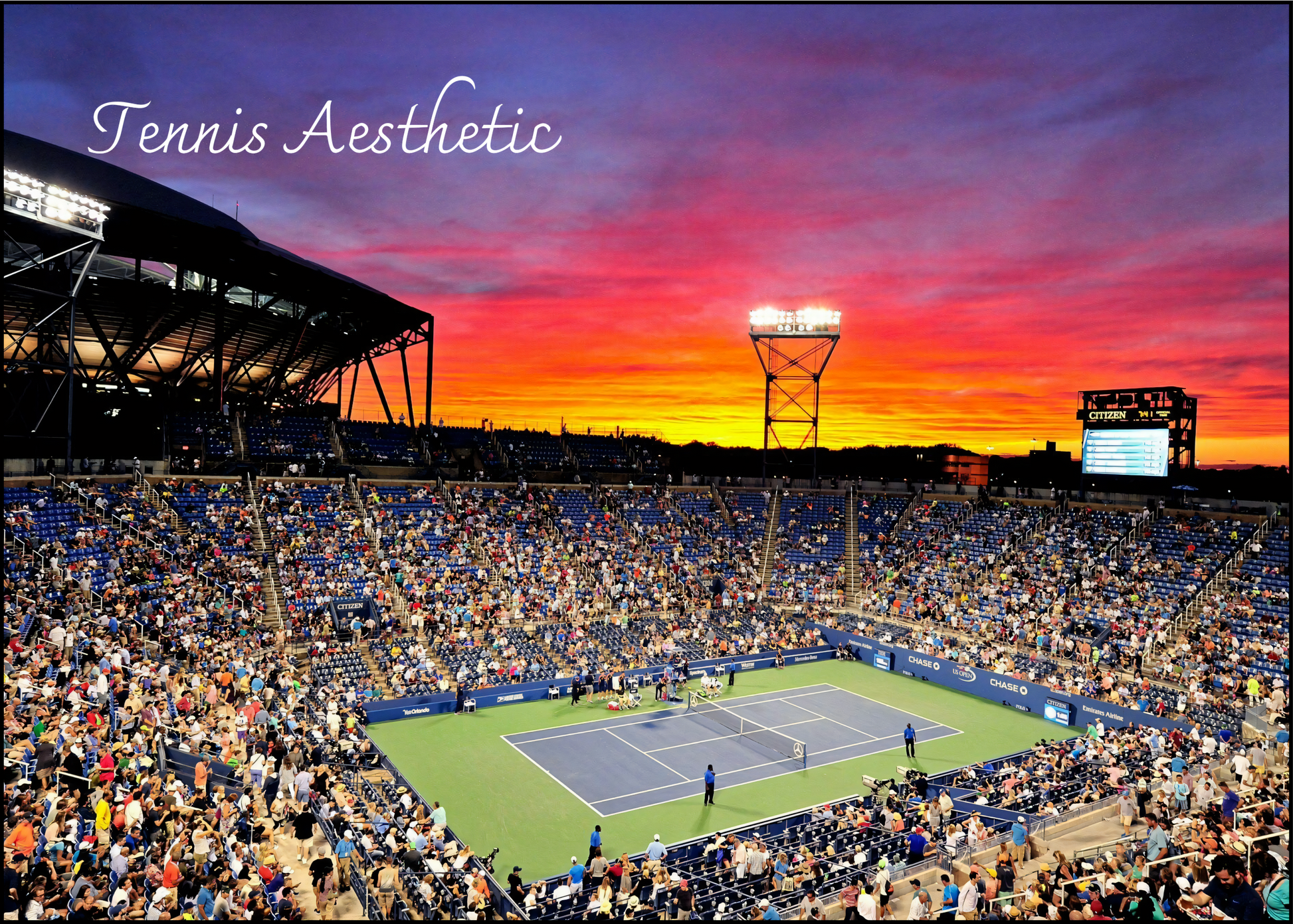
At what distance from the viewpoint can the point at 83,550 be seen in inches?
1171

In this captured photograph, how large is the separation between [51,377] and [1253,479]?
85498 millimetres

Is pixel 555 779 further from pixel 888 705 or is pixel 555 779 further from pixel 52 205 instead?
pixel 52 205

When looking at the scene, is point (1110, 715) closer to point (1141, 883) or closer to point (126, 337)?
point (1141, 883)

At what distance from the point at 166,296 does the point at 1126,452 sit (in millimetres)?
51883

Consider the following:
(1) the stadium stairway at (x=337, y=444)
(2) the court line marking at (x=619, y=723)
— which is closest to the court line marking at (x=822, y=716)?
(2) the court line marking at (x=619, y=723)

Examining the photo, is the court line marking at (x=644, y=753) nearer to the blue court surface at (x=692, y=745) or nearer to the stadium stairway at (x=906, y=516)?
the blue court surface at (x=692, y=745)

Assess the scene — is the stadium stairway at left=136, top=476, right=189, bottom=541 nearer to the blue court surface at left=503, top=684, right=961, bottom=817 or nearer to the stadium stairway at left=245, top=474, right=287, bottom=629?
the stadium stairway at left=245, top=474, right=287, bottom=629

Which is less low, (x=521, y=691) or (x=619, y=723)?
(x=521, y=691)

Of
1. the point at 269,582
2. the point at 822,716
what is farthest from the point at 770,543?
the point at 269,582

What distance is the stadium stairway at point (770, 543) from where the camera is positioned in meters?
49.0

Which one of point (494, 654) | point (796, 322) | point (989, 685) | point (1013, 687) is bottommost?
point (989, 685)

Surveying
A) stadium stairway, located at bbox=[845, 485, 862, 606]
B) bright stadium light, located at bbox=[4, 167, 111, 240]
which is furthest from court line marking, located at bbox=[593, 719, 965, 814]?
bright stadium light, located at bbox=[4, 167, 111, 240]

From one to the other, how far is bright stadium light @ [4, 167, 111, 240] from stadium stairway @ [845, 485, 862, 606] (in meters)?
39.6

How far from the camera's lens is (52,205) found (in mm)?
27453
